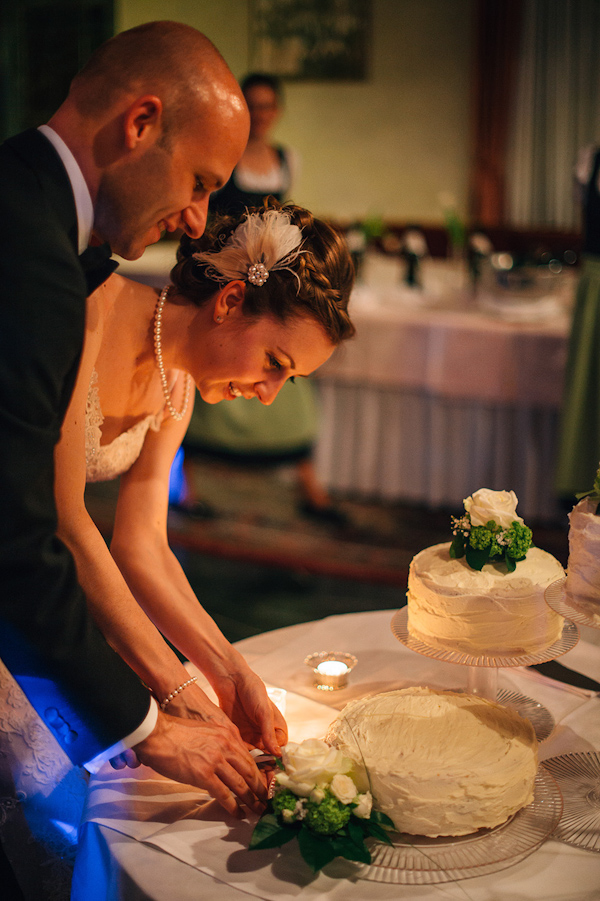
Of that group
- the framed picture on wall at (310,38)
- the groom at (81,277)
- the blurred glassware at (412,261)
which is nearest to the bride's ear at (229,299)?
the groom at (81,277)

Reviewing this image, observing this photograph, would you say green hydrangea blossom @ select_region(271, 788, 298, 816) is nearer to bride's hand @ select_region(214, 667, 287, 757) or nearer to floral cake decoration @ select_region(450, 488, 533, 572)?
bride's hand @ select_region(214, 667, 287, 757)

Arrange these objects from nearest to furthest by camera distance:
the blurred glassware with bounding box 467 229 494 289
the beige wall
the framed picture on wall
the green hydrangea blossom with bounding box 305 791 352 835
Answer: the green hydrangea blossom with bounding box 305 791 352 835 < the blurred glassware with bounding box 467 229 494 289 < the beige wall < the framed picture on wall

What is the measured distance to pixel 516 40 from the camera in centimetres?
695

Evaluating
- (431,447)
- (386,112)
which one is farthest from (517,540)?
(386,112)

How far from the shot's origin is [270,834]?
1188 mm

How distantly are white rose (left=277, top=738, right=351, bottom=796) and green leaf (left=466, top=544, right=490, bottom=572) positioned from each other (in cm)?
48

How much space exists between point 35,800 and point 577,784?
92 centimetres

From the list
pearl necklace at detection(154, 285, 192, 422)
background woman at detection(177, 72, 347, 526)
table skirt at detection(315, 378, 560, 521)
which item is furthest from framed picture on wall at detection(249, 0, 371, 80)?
pearl necklace at detection(154, 285, 192, 422)

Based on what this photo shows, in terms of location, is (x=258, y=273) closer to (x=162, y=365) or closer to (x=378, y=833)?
(x=162, y=365)

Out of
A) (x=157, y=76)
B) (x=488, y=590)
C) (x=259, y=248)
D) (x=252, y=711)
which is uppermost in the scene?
(x=157, y=76)

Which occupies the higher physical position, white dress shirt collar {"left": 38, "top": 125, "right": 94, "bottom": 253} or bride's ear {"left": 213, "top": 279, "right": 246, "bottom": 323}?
white dress shirt collar {"left": 38, "top": 125, "right": 94, "bottom": 253}

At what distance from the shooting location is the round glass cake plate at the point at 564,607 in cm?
138

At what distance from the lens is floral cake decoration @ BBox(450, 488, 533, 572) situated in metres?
1.53

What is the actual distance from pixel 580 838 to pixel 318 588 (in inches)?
123
